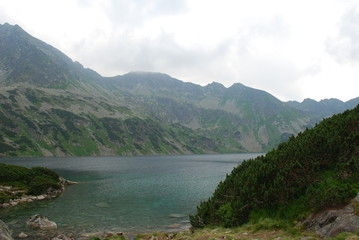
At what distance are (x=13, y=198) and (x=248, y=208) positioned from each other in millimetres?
54701

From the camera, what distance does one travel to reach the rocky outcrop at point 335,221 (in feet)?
53.0

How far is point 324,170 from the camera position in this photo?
Answer: 24.1 metres

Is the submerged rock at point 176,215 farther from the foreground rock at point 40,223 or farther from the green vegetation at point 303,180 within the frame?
the green vegetation at point 303,180

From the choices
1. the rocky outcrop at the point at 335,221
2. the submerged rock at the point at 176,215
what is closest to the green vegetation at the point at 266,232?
the rocky outcrop at the point at 335,221

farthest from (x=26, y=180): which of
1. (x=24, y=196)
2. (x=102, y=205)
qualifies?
(x=102, y=205)

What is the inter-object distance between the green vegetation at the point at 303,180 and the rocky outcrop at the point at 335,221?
1052 mm

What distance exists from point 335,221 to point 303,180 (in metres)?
6.39

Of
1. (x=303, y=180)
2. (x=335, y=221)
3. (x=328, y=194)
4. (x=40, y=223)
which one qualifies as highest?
(x=303, y=180)

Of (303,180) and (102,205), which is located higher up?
(303,180)

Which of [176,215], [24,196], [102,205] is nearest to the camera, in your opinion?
[176,215]

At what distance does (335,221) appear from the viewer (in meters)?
17.2

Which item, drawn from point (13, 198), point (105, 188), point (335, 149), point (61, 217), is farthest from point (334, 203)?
point (105, 188)

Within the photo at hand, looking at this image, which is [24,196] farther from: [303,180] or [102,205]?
[303,180]

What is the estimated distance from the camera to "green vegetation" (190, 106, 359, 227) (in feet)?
68.8
